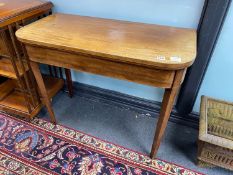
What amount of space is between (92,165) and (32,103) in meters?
0.62

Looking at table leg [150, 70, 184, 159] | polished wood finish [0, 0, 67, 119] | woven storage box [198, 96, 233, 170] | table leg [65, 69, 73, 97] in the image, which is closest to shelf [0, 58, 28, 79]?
polished wood finish [0, 0, 67, 119]

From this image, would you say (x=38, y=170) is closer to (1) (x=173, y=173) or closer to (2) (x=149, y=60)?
(1) (x=173, y=173)

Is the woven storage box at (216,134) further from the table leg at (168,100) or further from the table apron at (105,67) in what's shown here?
the table apron at (105,67)

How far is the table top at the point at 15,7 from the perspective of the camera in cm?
104

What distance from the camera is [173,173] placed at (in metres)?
1.17

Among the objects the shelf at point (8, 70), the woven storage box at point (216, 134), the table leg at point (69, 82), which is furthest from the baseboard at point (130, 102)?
the shelf at point (8, 70)

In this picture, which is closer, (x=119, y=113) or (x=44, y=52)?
(x=44, y=52)

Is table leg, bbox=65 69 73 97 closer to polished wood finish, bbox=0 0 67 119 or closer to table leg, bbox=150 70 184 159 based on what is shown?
polished wood finish, bbox=0 0 67 119

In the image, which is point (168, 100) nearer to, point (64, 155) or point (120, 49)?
point (120, 49)

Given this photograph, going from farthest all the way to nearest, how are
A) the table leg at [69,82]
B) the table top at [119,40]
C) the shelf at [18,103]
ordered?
1. the table leg at [69,82]
2. the shelf at [18,103]
3. the table top at [119,40]

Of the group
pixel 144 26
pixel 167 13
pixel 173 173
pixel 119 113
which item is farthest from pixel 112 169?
pixel 167 13

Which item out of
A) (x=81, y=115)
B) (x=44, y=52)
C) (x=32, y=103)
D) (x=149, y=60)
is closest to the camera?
(x=149, y=60)

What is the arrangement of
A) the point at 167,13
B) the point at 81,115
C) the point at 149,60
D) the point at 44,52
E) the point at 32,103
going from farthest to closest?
the point at 81,115
the point at 32,103
the point at 167,13
the point at 44,52
the point at 149,60

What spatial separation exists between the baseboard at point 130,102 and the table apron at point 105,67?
2.08ft
